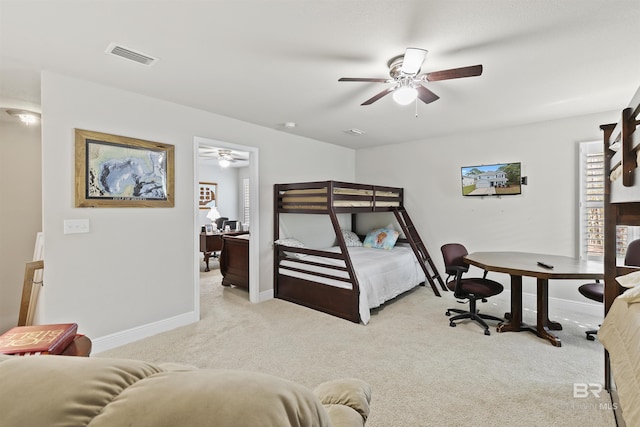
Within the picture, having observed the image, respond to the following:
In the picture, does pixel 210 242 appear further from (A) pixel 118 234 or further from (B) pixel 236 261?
(A) pixel 118 234

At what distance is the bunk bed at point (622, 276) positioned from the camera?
129 centimetres

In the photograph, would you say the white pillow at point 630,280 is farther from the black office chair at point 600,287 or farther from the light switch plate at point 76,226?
the light switch plate at point 76,226

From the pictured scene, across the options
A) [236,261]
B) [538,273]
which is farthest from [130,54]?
[538,273]

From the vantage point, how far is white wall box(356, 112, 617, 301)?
12.1ft

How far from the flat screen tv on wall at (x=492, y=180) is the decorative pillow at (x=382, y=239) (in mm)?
1270

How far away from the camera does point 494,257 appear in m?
3.29

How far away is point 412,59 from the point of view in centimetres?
188

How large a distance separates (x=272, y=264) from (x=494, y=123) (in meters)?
3.64

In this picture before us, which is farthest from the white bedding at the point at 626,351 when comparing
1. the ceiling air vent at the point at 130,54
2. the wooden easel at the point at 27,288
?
the wooden easel at the point at 27,288

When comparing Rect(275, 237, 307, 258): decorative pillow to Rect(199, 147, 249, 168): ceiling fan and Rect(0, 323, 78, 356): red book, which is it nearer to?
Rect(0, 323, 78, 356): red book

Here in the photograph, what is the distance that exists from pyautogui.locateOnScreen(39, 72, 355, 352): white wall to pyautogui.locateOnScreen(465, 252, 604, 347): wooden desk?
323cm

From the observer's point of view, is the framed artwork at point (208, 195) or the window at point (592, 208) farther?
the framed artwork at point (208, 195)

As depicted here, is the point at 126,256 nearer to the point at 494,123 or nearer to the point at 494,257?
the point at 494,257

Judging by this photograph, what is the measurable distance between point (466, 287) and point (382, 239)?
75.5 inches
